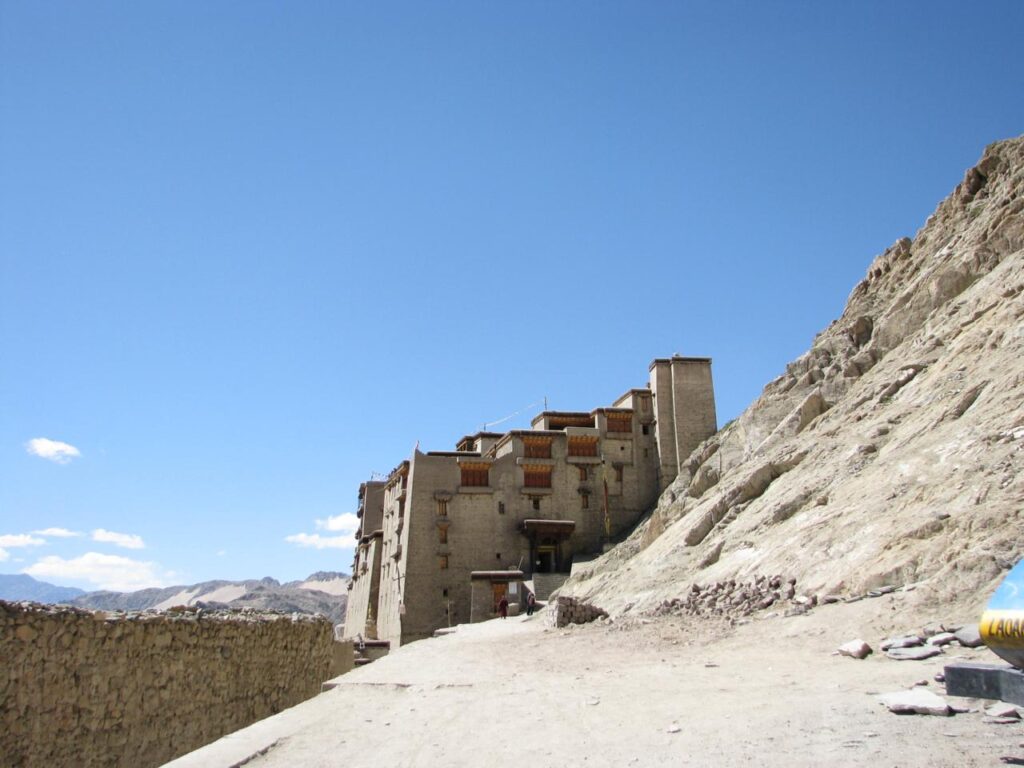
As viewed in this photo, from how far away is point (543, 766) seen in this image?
5.86m

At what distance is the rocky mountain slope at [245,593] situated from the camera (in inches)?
3861

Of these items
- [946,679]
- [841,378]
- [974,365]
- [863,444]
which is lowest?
[946,679]

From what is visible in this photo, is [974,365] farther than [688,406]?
No

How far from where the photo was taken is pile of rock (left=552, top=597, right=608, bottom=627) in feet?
65.6

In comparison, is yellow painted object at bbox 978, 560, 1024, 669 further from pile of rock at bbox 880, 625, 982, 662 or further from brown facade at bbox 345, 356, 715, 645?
brown facade at bbox 345, 356, 715, 645

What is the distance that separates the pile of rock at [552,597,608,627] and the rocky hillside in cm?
144

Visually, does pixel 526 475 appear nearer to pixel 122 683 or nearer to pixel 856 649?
pixel 856 649

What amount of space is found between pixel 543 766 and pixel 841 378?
24.3 m

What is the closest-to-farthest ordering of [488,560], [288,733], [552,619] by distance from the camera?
1. [288,733]
2. [552,619]
3. [488,560]

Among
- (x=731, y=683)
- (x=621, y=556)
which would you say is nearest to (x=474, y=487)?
(x=621, y=556)

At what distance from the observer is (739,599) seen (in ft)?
50.1

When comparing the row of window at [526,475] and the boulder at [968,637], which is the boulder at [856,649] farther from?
the row of window at [526,475]

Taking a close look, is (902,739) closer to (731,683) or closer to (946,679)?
(946,679)

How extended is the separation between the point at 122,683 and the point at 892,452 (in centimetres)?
1688
